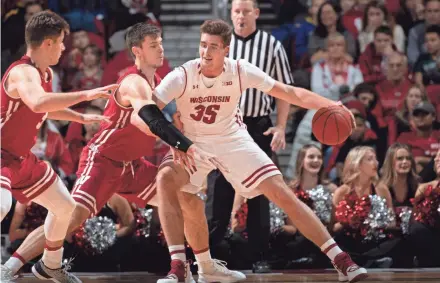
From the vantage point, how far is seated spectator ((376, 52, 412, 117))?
428 inches

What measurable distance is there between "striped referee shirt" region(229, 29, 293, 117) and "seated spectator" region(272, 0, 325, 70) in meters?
2.84

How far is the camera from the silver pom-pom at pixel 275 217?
8.94 meters

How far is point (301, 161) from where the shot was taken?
30.8ft

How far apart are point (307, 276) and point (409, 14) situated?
482 cm

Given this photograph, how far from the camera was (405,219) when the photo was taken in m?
8.95

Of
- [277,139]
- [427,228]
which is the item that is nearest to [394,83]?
[427,228]

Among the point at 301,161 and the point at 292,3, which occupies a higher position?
the point at 292,3

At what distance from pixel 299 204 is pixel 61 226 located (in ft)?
5.39

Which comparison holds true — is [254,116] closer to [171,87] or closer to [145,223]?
[145,223]

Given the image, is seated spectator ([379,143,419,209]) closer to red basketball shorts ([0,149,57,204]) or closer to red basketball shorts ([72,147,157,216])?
red basketball shorts ([72,147,157,216])

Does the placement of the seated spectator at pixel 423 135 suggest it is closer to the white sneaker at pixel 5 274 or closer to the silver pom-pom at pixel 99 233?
the silver pom-pom at pixel 99 233

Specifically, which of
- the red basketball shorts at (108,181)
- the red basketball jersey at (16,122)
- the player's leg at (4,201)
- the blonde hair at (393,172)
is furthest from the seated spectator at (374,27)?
the player's leg at (4,201)

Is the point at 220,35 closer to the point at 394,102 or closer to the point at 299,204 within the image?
the point at 299,204

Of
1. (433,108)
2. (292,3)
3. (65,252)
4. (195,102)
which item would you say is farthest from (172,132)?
(292,3)
